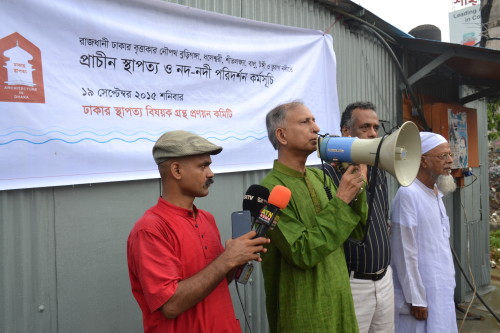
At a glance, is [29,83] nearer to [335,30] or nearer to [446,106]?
[335,30]

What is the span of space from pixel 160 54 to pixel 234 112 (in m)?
0.68

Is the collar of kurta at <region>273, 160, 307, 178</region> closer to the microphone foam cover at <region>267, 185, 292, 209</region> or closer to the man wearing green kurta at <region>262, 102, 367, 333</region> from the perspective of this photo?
the man wearing green kurta at <region>262, 102, 367, 333</region>

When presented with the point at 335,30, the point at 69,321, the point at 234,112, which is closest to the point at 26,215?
the point at 69,321

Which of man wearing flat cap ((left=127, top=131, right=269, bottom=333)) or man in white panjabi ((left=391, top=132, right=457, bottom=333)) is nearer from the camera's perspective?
man wearing flat cap ((left=127, top=131, right=269, bottom=333))

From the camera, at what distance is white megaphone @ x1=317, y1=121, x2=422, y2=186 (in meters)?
1.83

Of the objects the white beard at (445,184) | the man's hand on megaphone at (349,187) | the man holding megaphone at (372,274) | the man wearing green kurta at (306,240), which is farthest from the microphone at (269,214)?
the white beard at (445,184)

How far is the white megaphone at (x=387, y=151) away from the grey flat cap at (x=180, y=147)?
590 mm

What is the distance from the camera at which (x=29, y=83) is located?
211 centimetres

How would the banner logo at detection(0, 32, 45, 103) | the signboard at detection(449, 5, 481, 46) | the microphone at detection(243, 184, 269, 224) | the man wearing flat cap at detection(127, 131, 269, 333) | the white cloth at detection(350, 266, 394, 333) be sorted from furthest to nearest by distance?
the signboard at detection(449, 5, 481, 46) → the white cloth at detection(350, 266, 394, 333) → the banner logo at detection(0, 32, 45, 103) → the microphone at detection(243, 184, 269, 224) → the man wearing flat cap at detection(127, 131, 269, 333)

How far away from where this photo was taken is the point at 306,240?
1.82 m

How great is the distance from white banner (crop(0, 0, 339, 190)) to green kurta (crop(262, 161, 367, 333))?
3.13 feet

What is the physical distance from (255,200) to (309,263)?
1.25 feet

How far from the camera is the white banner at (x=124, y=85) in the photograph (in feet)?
6.88

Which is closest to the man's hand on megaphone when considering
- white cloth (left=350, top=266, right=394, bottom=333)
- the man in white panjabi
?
white cloth (left=350, top=266, right=394, bottom=333)
